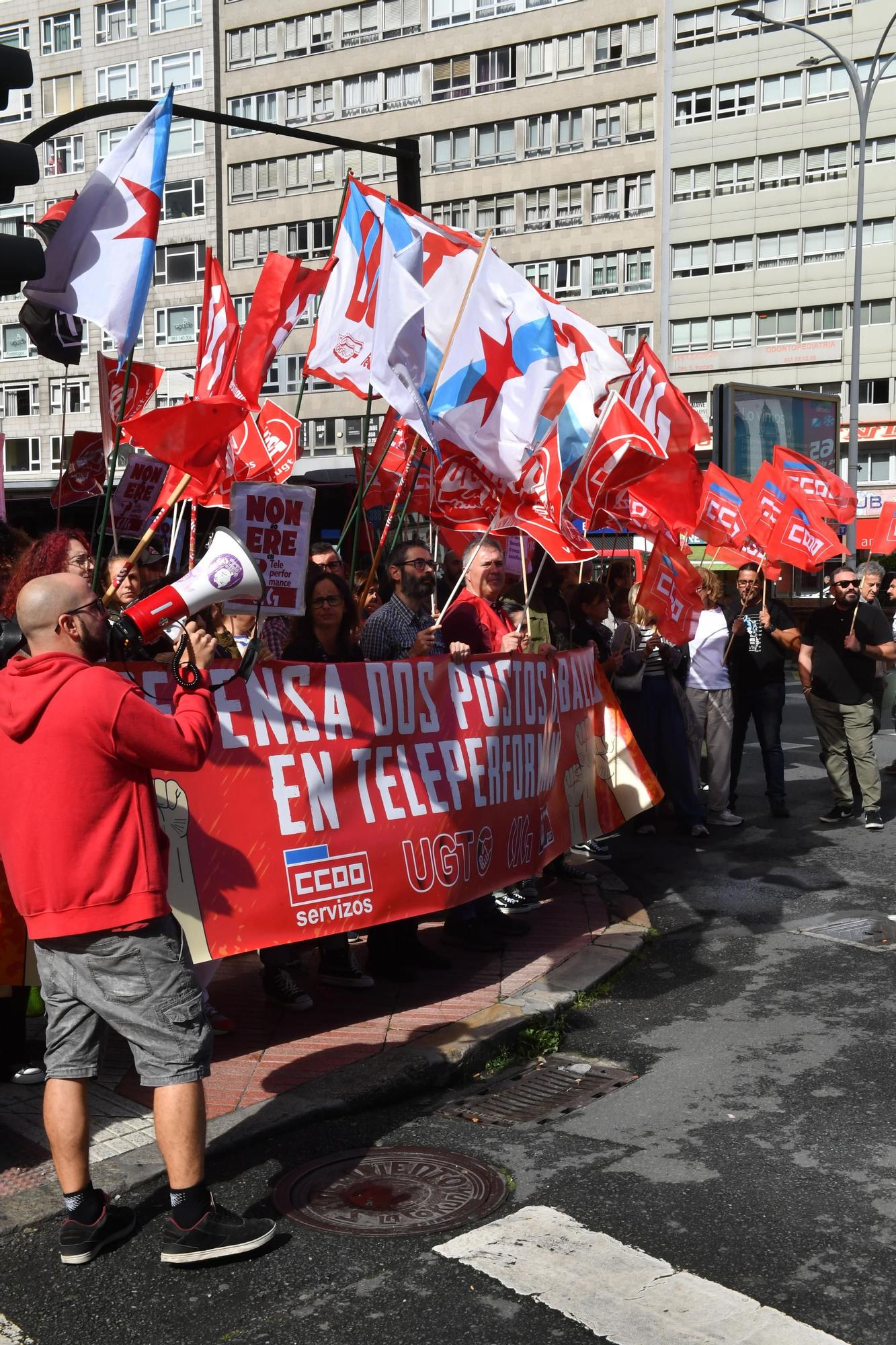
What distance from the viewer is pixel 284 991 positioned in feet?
19.7

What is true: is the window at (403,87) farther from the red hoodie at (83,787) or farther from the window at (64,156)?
the red hoodie at (83,787)

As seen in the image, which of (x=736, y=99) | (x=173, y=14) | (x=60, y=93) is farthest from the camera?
(x=60, y=93)

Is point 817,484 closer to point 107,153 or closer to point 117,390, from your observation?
point 117,390

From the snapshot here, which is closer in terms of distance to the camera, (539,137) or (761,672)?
(761,672)

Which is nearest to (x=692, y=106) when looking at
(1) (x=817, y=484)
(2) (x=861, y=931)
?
(1) (x=817, y=484)

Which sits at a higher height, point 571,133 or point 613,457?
A: point 571,133

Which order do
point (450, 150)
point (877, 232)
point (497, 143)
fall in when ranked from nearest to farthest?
point (877, 232), point (497, 143), point (450, 150)

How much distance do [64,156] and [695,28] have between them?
26.8 metres

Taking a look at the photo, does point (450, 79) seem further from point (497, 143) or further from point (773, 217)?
point (773, 217)

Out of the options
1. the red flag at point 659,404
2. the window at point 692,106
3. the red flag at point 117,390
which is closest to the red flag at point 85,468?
the red flag at point 117,390

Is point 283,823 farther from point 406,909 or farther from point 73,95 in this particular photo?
point 73,95

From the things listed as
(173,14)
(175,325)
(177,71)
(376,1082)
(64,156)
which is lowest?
(376,1082)

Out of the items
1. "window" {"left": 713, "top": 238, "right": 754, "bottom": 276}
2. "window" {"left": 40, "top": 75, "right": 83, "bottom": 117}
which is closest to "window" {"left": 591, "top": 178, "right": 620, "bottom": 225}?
"window" {"left": 713, "top": 238, "right": 754, "bottom": 276}

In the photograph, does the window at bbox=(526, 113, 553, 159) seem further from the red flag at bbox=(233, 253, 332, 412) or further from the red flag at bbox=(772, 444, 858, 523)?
the red flag at bbox=(233, 253, 332, 412)
